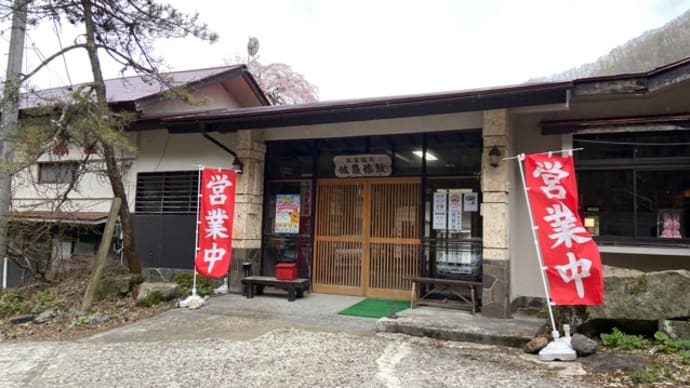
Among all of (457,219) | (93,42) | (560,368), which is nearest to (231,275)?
(457,219)

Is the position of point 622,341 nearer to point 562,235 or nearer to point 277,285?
point 562,235

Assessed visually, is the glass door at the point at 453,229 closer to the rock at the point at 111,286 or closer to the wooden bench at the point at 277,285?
the wooden bench at the point at 277,285

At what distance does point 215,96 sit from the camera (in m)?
11.4

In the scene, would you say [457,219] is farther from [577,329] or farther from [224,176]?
[224,176]

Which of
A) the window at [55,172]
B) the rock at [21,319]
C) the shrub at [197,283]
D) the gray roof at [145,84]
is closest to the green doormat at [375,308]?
the shrub at [197,283]

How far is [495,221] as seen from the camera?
20.8ft

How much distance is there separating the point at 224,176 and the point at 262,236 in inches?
62.6

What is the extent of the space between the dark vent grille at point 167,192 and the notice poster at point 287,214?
1.81 metres

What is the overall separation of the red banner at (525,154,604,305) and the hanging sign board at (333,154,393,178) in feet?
10.3

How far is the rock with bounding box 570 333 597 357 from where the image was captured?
4660 mm

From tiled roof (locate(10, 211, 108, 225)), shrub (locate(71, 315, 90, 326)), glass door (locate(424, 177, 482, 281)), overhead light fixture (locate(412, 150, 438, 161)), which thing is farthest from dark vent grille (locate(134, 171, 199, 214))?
glass door (locate(424, 177, 482, 281))

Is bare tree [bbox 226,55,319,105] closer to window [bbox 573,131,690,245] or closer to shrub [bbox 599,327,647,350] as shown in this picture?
window [bbox 573,131,690,245]

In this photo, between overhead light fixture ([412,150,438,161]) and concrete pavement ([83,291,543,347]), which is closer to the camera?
concrete pavement ([83,291,543,347])

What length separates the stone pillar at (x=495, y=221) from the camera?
6.23 m
